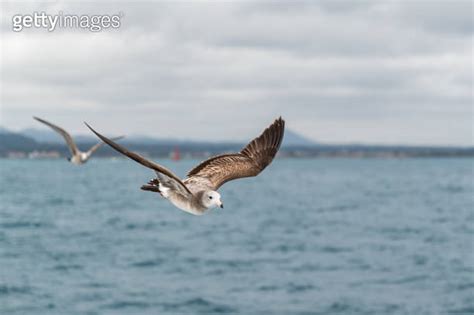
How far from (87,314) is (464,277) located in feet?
126

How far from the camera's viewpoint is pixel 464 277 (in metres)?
76.4

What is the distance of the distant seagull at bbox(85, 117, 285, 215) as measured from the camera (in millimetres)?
10016

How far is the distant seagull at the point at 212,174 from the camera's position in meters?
10.0

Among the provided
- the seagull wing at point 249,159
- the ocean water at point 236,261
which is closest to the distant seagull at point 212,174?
Answer: the seagull wing at point 249,159

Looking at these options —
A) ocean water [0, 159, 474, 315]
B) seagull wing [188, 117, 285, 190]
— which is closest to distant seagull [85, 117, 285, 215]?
seagull wing [188, 117, 285, 190]

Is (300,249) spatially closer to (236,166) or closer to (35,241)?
(35,241)

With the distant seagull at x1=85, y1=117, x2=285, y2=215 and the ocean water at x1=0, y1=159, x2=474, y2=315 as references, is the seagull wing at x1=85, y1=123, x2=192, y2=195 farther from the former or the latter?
the ocean water at x1=0, y1=159, x2=474, y2=315

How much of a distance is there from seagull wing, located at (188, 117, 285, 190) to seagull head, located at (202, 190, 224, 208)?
265 centimetres

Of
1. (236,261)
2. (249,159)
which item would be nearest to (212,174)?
(249,159)

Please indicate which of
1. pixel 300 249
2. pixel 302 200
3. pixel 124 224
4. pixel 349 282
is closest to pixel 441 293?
pixel 349 282

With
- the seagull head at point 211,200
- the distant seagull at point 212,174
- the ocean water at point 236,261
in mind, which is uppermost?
the distant seagull at point 212,174

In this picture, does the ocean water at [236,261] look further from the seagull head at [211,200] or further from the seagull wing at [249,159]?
the seagull head at [211,200]

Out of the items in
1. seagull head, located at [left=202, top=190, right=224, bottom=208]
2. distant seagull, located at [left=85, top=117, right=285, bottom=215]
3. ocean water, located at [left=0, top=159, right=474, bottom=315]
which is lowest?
ocean water, located at [left=0, top=159, right=474, bottom=315]

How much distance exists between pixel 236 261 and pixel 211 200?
74404mm
